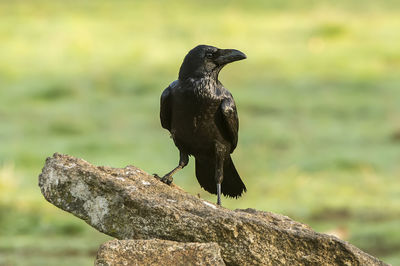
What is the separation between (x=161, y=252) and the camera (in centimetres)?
591

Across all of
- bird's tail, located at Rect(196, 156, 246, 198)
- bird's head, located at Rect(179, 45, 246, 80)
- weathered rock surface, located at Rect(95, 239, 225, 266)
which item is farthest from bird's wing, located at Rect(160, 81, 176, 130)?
weathered rock surface, located at Rect(95, 239, 225, 266)

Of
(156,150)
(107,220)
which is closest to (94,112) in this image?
(156,150)

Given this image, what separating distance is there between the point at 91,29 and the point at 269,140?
32.4ft

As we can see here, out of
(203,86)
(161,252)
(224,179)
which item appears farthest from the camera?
(224,179)

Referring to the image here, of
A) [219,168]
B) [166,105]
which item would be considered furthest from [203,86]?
[219,168]

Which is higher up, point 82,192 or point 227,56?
point 227,56

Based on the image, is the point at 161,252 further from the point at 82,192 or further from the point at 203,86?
the point at 203,86

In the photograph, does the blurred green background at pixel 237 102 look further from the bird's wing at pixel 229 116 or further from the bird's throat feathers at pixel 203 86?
the bird's throat feathers at pixel 203 86

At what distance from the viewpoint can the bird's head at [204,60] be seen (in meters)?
7.08

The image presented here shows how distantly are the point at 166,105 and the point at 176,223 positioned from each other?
1.42m

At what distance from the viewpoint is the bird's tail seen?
25.0 feet

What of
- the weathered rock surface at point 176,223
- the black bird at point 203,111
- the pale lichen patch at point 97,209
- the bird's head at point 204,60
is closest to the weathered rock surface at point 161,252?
the weathered rock surface at point 176,223

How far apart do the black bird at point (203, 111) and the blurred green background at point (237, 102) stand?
3560 mm

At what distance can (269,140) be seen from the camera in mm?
16641
